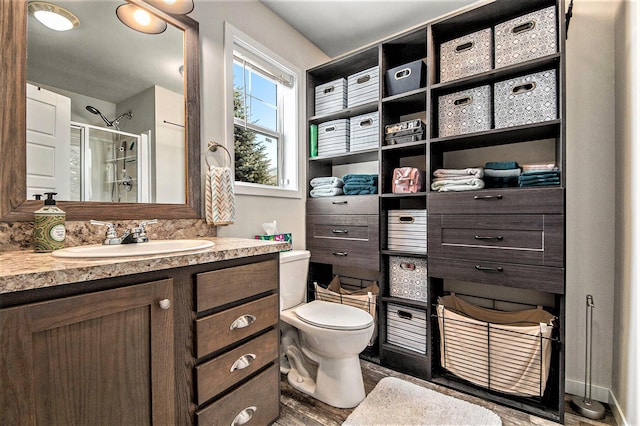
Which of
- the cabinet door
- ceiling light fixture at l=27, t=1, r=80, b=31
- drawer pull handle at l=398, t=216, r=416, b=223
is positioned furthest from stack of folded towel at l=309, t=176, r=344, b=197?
ceiling light fixture at l=27, t=1, r=80, b=31

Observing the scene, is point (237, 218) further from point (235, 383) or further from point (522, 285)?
point (522, 285)

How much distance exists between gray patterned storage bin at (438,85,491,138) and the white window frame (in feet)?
3.70

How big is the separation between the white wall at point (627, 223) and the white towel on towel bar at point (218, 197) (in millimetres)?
2035

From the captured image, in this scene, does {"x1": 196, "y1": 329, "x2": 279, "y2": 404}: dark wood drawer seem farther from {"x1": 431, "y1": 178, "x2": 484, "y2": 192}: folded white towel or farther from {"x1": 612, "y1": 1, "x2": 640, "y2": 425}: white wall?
{"x1": 612, "y1": 1, "x2": 640, "y2": 425}: white wall

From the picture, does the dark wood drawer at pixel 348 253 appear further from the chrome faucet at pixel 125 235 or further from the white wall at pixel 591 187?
the chrome faucet at pixel 125 235

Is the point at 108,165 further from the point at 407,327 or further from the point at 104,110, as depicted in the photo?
the point at 407,327

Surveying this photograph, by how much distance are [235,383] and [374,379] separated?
3.44 ft

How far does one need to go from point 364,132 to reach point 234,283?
5.14 ft

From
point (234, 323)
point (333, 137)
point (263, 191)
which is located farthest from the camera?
point (333, 137)

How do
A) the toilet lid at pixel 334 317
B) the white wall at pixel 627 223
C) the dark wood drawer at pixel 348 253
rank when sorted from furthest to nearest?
the dark wood drawer at pixel 348 253 → the toilet lid at pixel 334 317 → the white wall at pixel 627 223

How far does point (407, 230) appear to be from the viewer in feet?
6.84

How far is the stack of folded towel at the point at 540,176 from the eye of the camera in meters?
1.55

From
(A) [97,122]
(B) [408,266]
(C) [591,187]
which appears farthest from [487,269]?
(A) [97,122]

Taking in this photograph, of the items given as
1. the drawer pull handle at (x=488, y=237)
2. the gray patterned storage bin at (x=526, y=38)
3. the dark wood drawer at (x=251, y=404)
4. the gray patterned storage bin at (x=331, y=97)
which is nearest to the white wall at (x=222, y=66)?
the gray patterned storage bin at (x=331, y=97)
